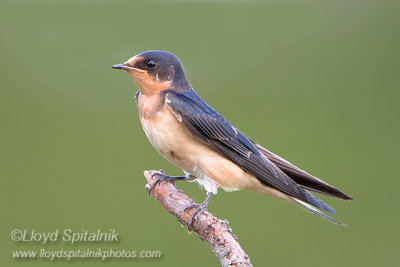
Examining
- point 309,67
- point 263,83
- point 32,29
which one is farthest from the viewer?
point 32,29

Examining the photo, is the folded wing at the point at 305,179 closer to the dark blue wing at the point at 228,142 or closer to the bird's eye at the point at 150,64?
the dark blue wing at the point at 228,142

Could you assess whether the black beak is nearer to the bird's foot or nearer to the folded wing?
the bird's foot

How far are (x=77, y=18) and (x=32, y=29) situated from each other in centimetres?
41

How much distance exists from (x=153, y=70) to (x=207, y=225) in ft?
2.64

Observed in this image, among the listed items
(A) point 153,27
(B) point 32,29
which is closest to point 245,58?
(A) point 153,27

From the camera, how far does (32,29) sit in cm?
528

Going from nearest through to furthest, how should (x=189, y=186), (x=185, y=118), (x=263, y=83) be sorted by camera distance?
(x=185, y=118), (x=189, y=186), (x=263, y=83)

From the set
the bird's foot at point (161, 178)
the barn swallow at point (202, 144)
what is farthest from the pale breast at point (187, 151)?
the bird's foot at point (161, 178)

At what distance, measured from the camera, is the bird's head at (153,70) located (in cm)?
274

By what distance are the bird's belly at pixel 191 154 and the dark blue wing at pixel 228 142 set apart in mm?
30

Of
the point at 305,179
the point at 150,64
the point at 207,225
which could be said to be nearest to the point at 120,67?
the point at 150,64

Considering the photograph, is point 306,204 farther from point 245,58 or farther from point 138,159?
point 245,58

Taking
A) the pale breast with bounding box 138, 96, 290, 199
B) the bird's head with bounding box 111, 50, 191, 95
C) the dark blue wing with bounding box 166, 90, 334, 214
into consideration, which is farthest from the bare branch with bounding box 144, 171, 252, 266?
the bird's head with bounding box 111, 50, 191, 95

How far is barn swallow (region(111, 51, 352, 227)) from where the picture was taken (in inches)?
105
